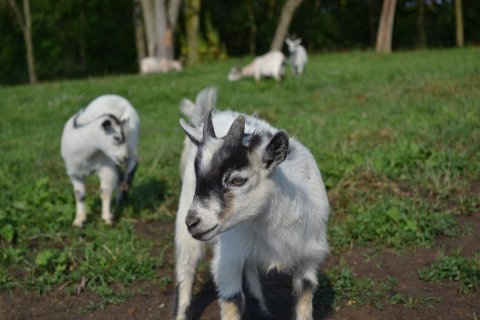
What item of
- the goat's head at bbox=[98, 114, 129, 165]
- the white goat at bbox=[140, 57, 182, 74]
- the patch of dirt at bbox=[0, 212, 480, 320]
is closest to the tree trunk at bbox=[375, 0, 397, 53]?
the white goat at bbox=[140, 57, 182, 74]

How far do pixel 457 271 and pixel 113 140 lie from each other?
286 cm

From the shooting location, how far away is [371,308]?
3.65 m

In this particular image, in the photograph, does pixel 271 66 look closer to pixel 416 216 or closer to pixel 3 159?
pixel 3 159

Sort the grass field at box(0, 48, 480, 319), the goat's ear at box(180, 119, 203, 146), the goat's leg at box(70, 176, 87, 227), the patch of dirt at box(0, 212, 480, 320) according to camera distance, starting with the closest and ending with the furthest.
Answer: the goat's ear at box(180, 119, 203, 146) < the patch of dirt at box(0, 212, 480, 320) < the grass field at box(0, 48, 480, 319) < the goat's leg at box(70, 176, 87, 227)

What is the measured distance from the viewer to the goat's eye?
2707mm

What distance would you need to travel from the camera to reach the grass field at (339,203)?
4.14 meters

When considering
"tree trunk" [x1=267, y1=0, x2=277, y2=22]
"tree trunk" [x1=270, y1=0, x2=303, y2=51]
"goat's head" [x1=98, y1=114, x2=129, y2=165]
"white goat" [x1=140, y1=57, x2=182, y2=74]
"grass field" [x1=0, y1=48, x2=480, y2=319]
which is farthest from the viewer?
"tree trunk" [x1=267, y1=0, x2=277, y2=22]

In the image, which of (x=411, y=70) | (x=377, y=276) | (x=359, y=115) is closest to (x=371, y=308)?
(x=377, y=276)

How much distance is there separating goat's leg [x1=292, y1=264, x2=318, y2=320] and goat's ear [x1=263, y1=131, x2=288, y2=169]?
0.75 metres

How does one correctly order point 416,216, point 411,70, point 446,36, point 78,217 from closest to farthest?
point 416,216 → point 78,217 → point 411,70 → point 446,36

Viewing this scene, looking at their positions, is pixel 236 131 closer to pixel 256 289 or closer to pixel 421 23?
pixel 256 289

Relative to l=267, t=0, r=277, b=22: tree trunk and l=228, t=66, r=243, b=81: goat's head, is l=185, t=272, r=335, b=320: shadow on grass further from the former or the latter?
l=267, t=0, r=277, b=22: tree trunk

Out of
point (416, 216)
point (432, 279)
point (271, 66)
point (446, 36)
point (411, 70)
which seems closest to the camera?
point (432, 279)

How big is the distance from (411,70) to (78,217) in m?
8.36
